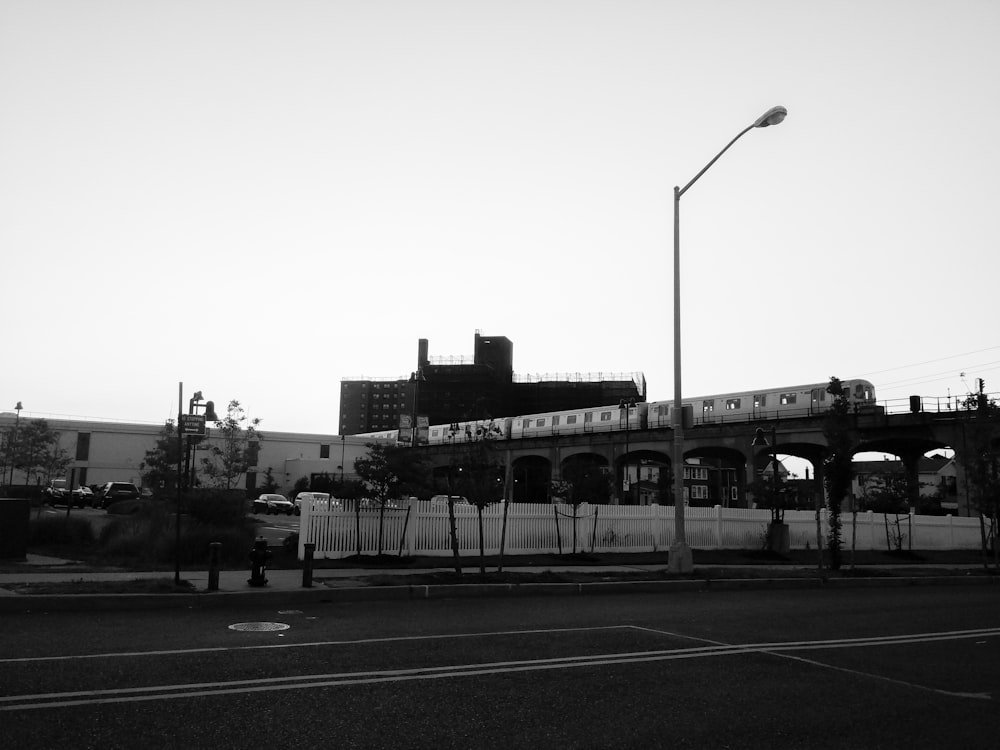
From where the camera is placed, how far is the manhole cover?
9.65 meters

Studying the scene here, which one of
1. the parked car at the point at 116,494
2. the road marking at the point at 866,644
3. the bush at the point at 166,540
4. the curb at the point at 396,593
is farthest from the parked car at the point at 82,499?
the road marking at the point at 866,644

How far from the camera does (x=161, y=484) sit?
40750 millimetres

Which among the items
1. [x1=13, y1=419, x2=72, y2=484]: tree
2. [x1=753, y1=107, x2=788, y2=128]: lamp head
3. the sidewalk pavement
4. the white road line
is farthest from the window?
the white road line

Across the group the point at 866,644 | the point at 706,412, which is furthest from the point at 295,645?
the point at 706,412

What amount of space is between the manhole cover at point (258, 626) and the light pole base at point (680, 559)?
10.6m

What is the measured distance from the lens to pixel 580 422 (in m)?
76.1

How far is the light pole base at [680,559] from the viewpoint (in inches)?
727

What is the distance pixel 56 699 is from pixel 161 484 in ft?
123

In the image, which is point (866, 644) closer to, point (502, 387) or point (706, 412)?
point (706, 412)

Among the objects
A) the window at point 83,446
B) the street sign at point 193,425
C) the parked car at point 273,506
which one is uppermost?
the window at point 83,446

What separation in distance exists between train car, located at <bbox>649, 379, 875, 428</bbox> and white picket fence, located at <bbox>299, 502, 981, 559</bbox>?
19796mm

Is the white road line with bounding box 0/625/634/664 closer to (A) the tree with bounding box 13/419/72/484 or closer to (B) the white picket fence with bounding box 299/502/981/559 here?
(B) the white picket fence with bounding box 299/502/981/559

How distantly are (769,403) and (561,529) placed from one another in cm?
4064

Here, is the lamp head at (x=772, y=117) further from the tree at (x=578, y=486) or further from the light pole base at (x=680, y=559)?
the tree at (x=578, y=486)
